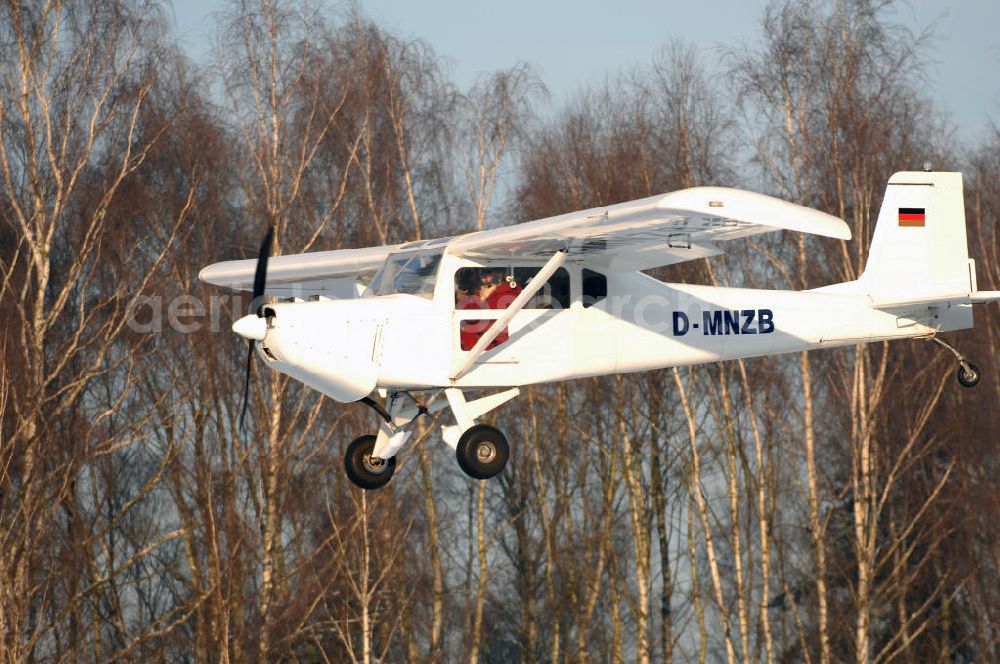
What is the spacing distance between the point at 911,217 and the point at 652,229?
485 centimetres

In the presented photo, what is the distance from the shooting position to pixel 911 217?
16.2 meters

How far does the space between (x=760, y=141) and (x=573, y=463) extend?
905cm

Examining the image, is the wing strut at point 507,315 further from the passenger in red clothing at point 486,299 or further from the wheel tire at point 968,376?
the wheel tire at point 968,376

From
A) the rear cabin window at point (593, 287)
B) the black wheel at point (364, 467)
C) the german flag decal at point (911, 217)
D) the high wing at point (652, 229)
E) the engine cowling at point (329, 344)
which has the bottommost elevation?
the black wheel at point (364, 467)

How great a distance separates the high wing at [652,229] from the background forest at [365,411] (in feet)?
31.3

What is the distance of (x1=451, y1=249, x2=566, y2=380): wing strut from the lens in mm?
12844

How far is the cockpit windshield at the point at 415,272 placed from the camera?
13109mm

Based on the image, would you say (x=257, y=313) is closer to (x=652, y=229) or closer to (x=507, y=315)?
(x=507, y=315)

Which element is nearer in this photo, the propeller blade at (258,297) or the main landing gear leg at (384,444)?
the propeller blade at (258,297)

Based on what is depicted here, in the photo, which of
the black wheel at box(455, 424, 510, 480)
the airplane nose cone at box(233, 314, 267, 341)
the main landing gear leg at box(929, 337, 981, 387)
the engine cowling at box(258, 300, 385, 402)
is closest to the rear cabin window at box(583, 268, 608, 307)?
the black wheel at box(455, 424, 510, 480)

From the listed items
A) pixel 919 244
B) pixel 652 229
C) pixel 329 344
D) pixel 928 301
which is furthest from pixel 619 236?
pixel 919 244

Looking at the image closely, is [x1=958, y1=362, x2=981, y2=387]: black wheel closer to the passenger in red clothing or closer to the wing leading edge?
the wing leading edge

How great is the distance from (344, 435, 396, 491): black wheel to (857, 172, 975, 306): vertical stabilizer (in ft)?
18.7

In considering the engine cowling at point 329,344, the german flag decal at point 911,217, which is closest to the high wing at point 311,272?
the engine cowling at point 329,344
